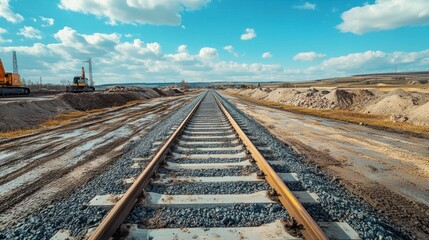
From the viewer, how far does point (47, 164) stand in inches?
237

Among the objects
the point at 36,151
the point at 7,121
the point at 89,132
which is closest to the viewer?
the point at 36,151

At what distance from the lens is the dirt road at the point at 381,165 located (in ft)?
12.5

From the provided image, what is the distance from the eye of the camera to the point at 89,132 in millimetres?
10562

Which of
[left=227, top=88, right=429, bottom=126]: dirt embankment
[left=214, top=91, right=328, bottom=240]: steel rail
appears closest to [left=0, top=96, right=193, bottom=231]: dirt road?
[left=214, top=91, right=328, bottom=240]: steel rail

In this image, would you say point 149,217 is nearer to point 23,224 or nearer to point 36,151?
point 23,224

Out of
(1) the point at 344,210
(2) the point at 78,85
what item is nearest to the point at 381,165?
(1) the point at 344,210

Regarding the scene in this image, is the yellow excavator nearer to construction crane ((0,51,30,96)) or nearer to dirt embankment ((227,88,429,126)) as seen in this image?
construction crane ((0,51,30,96))

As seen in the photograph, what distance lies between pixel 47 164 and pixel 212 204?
15.1 feet

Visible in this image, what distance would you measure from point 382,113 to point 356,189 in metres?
15.6

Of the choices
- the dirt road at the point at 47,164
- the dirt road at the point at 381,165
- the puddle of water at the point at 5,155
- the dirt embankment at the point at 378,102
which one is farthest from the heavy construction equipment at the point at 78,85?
the dirt road at the point at 381,165

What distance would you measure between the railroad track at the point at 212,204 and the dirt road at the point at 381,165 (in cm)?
113

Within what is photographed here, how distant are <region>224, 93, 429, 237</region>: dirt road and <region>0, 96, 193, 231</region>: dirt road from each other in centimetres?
508

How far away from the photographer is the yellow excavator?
2864 cm

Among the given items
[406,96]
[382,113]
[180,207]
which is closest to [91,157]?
[180,207]
